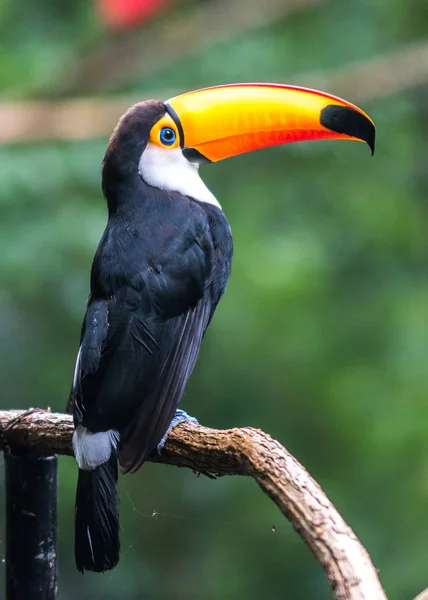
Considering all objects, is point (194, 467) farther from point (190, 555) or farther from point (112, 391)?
point (190, 555)

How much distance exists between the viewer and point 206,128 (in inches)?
95.8

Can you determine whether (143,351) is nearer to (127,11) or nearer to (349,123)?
(349,123)

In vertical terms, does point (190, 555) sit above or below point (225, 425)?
below

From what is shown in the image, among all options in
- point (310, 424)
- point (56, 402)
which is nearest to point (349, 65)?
point (310, 424)

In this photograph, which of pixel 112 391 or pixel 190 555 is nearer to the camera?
pixel 112 391

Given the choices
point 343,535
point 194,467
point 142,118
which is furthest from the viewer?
point 142,118

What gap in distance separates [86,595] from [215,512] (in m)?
0.74

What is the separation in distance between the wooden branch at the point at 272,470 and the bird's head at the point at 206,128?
647 millimetres

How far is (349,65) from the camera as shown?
4.18 m

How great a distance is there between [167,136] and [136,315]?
1.93 feet

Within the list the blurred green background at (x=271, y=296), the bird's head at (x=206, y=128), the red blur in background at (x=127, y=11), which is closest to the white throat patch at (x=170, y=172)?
the bird's head at (x=206, y=128)

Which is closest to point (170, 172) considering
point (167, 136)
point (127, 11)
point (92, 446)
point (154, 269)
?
point (167, 136)

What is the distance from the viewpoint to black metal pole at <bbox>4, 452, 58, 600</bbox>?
191cm

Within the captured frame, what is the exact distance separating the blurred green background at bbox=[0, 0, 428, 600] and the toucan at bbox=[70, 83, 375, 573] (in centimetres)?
118
